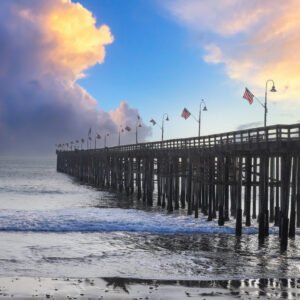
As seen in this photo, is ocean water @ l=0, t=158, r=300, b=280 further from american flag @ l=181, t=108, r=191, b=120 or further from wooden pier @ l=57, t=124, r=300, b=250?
american flag @ l=181, t=108, r=191, b=120

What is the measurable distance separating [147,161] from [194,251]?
23.4 metres

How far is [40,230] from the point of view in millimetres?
25297

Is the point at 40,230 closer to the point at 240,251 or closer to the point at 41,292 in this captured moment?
the point at 240,251

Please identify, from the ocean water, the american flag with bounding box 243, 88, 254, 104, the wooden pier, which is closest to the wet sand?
the ocean water

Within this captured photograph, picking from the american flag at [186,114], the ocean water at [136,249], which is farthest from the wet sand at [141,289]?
the american flag at [186,114]

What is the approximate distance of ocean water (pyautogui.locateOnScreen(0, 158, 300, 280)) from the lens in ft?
53.0

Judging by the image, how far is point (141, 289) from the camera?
45.5 ft

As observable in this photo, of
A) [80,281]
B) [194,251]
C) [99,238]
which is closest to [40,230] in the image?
[99,238]

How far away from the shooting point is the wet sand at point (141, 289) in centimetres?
1308

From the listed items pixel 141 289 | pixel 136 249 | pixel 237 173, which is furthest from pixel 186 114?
pixel 141 289

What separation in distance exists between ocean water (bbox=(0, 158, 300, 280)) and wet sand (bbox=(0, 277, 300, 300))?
2.26 feet

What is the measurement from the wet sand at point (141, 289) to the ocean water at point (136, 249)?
0.69 metres

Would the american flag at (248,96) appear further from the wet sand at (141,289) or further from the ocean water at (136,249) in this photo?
the wet sand at (141,289)

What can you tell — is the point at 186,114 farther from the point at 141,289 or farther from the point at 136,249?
the point at 141,289
